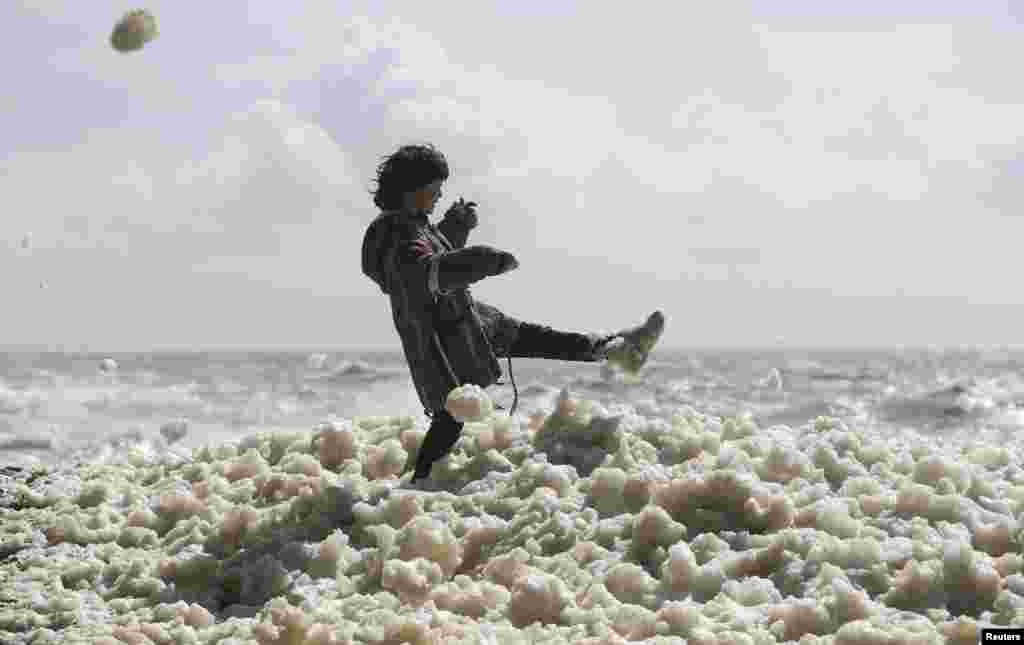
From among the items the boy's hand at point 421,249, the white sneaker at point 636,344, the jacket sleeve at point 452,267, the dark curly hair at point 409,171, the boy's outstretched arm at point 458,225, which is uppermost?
the dark curly hair at point 409,171

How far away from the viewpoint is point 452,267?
5.00 m

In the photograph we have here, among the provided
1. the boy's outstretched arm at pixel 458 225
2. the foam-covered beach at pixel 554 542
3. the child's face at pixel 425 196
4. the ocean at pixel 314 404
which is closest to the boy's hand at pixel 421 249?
the child's face at pixel 425 196

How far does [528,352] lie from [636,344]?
2.26 feet

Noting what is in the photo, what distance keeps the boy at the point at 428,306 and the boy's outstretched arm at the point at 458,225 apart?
124mm

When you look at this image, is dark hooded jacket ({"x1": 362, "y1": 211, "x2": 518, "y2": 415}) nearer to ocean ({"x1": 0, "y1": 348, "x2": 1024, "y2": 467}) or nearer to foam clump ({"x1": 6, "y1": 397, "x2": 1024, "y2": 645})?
→ foam clump ({"x1": 6, "y1": 397, "x2": 1024, "y2": 645})

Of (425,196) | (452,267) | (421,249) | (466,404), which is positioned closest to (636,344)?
(466,404)

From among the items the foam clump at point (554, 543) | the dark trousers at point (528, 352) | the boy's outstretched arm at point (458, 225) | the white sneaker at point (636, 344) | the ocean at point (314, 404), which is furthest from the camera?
the ocean at point (314, 404)

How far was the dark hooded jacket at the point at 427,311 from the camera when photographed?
5203 mm

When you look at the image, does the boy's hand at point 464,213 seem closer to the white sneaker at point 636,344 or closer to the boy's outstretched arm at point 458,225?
the boy's outstretched arm at point 458,225

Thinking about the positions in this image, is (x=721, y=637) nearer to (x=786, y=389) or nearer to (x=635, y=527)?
(x=635, y=527)

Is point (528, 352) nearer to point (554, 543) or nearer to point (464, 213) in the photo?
point (464, 213)

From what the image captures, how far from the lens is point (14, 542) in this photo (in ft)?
18.2

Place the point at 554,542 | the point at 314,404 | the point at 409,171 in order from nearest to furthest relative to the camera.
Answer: the point at 554,542 → the point at 409,171 → the point at 314,404

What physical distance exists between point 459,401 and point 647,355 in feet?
3.94
